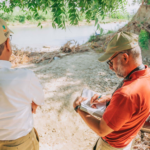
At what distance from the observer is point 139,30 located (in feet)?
24.9

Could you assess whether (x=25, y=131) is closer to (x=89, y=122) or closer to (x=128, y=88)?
Answer: (x=89, y=122)

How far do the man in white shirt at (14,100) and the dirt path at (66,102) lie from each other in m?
1.56

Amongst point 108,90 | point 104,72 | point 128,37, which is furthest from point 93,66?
point 128,37

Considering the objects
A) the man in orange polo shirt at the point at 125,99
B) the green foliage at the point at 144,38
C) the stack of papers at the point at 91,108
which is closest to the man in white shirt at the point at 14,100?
the stack of papers at the point at 91,108

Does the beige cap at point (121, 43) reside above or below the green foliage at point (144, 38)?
above

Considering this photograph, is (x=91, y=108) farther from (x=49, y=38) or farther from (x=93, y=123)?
(x=49, y=38)

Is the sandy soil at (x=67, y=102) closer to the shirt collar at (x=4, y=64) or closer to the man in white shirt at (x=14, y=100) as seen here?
the man in white shirt at (x=14, y=100)

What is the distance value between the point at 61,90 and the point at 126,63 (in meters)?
3.32

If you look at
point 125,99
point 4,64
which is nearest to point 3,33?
point 4,64

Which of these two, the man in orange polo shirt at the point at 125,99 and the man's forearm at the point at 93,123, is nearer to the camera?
the man in orange polo shirt at the point at 125,99

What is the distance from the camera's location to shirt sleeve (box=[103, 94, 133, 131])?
1.01 meters

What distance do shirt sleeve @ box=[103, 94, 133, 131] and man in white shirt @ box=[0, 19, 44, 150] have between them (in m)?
0.67

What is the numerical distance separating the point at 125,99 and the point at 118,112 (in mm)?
116

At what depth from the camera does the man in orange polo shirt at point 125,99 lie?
3.35ft
